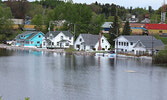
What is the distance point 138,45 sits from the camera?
70812mm

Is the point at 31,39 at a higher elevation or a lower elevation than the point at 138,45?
higher

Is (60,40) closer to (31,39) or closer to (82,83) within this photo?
(31,39)

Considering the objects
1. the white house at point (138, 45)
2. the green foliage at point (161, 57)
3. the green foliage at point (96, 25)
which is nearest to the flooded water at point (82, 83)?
the green foliage at point (161, 57)

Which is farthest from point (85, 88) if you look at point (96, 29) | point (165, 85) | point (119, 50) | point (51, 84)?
point (96, 29)

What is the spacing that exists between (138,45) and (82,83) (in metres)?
35.9

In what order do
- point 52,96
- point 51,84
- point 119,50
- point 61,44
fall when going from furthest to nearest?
1. point 61,44
2. point 119,50
3. point 51,84
4. point 52,96

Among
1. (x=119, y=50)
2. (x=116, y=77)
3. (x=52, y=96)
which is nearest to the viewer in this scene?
(x=52, y=96)

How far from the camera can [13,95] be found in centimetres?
3156

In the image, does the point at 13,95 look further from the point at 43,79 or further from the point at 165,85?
the point at 165,85

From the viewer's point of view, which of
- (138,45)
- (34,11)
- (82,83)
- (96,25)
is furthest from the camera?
(34,11)

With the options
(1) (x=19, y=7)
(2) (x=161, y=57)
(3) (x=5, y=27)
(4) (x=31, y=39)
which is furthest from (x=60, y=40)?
(1) (x=19, y=7)

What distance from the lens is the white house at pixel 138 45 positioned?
224ft

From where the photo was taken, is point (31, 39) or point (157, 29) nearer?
point (31, 39)

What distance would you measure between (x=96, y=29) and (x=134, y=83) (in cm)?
6505
